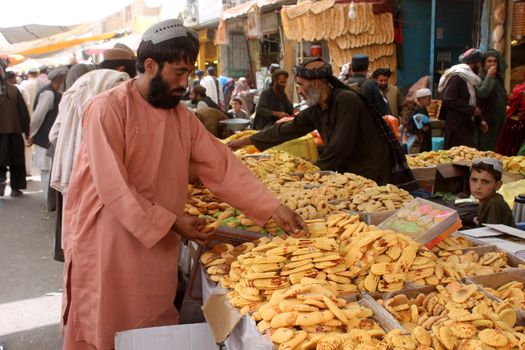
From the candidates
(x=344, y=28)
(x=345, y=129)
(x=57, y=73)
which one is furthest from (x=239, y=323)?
(x=344, y=28)

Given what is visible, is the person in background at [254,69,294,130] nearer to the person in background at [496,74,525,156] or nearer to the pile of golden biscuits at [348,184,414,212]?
the person in background at [496,74,525,156]

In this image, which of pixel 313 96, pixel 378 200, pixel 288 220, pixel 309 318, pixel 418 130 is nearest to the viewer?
pixel 309 318

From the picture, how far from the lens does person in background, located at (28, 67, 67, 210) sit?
23.9 ft

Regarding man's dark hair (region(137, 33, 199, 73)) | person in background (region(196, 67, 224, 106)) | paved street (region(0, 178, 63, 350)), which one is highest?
man's dark hair (region(137, 33, 199, 73))

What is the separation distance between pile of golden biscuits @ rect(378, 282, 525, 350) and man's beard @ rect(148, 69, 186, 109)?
1209 mm

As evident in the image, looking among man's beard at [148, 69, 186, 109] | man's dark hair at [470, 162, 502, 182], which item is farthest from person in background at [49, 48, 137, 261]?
man's dark hair at [470, 162, 502, 182]

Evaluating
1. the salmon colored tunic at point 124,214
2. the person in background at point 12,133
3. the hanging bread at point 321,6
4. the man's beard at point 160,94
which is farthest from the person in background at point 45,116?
the man's beard at point 160,94

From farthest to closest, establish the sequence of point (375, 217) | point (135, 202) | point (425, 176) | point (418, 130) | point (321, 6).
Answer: point (321, 6) → point (418, 130) → point (425, 176) → point (375, 217) → point (135, 202)

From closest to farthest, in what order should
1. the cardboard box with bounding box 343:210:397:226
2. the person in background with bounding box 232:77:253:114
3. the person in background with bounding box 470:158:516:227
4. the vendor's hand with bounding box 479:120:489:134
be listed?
the cardboard box with bounding box 343:210:397:226
the person in background with bounding box 470:158:516:227
the vendor's hand with bounding box 479:120:489:134
the person in background with bounding box 232:77:253:114

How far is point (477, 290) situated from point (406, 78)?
30.0 feet

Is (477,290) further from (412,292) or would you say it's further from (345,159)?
(345,159)

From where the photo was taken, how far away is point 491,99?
7.54m

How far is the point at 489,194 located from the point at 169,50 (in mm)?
2726

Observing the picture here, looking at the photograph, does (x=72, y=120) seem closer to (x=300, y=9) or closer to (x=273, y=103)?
(x=273, y=103)
